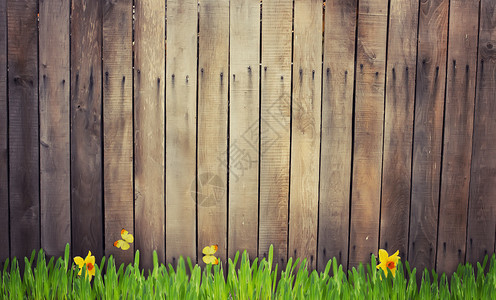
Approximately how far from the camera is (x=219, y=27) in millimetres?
2355

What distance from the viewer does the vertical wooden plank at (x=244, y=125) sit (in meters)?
2.35

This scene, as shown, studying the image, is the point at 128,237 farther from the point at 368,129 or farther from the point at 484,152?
the point at 484,152

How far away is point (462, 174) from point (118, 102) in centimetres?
175

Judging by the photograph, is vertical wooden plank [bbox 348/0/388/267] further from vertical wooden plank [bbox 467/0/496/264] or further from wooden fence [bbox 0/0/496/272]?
vertical wooden plank [bbox 467/0/496/264]

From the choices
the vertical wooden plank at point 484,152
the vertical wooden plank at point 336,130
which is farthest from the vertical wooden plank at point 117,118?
the vertical wooden plank at point 484,152

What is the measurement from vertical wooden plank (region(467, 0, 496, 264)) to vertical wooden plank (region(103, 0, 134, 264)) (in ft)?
5.64

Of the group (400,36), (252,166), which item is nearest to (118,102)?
(252,166)

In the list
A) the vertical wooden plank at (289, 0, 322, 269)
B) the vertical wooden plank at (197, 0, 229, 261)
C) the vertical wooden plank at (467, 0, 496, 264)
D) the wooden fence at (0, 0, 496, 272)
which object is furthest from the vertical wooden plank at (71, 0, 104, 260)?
the vertical wooden plank at (467, 0, 496, 264)

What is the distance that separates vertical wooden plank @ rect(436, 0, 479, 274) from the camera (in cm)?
242

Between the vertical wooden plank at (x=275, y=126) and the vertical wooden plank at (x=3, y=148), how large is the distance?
49.1 inches

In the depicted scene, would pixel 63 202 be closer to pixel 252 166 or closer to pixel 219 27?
pixel 252 166

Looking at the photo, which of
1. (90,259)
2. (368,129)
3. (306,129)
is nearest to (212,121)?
(306,129)

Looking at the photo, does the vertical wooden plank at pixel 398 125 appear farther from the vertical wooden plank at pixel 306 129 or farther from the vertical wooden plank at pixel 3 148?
the vertical wooden plank at pixel 3 148

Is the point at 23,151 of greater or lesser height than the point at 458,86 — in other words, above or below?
below
